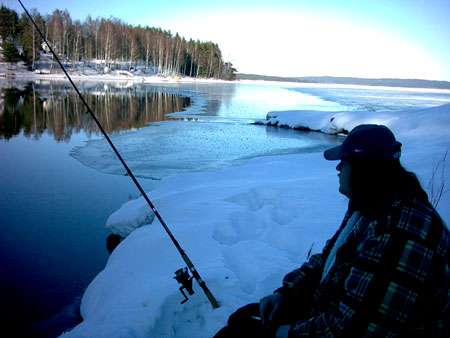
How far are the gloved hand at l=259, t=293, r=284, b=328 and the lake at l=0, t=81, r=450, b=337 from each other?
9.20 feet

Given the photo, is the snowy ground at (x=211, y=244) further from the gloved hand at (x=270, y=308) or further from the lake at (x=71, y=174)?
the gloved hand at (x=270, y=308)

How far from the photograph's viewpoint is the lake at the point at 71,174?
13.6ft

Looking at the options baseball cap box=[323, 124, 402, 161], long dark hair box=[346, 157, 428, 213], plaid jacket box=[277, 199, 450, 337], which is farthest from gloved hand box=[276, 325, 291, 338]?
baseball cap box=[323, 124, 402, 161]

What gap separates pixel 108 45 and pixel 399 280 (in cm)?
7470

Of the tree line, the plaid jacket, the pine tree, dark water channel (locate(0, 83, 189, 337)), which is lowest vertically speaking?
dark water channel (locate(0, 83, 189, 337))

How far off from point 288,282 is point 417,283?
2.60 feet

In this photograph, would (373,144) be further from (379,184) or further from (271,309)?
(271,309)

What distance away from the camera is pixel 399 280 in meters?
1.15

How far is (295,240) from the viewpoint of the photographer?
150 inches

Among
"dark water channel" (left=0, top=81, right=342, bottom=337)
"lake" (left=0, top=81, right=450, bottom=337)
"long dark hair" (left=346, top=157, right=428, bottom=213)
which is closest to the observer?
"long dark hair" (left=346, top=157, right=428, bottom=213)

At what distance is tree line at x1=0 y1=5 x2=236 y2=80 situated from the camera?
5497 cm

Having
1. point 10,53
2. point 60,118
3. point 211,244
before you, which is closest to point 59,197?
point 211,244

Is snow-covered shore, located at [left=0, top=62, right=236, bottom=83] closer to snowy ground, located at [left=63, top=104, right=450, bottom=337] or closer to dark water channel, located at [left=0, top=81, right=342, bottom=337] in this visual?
dark water channel, located at [left=0, top=81, right=342, bottom=337]

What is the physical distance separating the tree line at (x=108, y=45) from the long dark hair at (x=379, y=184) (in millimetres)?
55790
